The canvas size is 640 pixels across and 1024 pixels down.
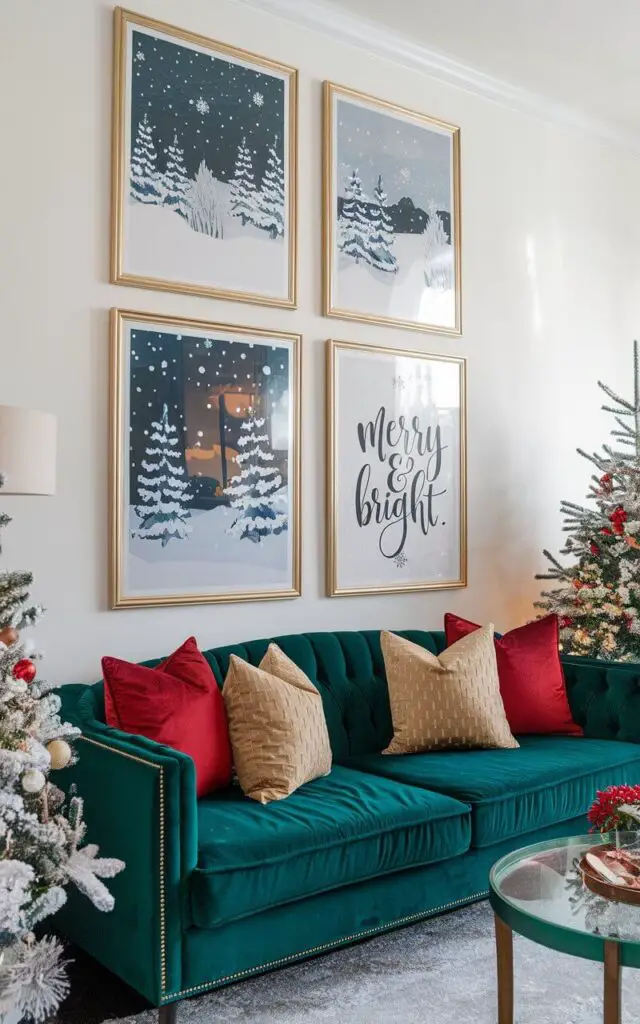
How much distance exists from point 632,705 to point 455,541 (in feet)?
3.52

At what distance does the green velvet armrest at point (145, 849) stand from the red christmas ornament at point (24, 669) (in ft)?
1.09

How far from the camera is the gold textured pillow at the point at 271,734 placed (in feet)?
9.66

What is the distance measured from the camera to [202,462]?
3617mm

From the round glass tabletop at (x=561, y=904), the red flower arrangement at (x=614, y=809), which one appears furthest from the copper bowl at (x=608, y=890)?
the red flower arrangement at (x=614, y=809)

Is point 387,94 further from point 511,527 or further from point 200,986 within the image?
point 200,986

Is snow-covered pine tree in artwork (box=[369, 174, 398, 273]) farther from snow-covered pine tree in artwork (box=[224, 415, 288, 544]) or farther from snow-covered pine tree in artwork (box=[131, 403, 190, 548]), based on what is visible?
snow-covered pine tree in artwork (box=[131, 403, 190, 548])

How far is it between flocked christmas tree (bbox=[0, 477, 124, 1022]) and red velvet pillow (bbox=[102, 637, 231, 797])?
0.44m

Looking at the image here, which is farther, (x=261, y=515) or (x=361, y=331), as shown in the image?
(x=361, y=331)

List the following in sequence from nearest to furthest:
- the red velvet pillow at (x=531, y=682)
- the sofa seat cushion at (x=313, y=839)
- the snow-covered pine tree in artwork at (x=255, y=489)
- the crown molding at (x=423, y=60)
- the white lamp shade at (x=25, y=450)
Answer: the sofa seat cushion at (x=313, y=839), the white lamp shade at (x=25, y=450), the snow-covered pine tree in artwork at (x=255, y=489), the red velvet pillow at (x=531, y=682), the crown molding at (x=423, y=60)

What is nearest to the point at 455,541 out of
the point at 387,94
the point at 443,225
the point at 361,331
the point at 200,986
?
the point at 361,331

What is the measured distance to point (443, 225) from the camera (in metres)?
4.42

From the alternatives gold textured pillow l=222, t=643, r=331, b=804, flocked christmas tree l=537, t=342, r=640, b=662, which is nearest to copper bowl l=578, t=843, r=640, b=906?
gold textured pillow l=222, t=643, r=331, b=804

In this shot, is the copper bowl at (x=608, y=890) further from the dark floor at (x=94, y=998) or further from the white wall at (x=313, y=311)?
the white wall at (x=313, y=311)

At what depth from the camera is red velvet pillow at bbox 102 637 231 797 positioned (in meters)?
2.85
